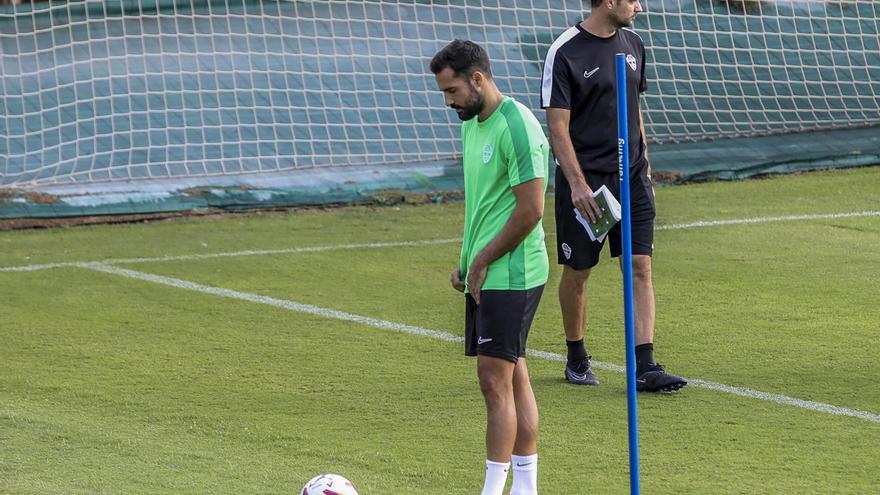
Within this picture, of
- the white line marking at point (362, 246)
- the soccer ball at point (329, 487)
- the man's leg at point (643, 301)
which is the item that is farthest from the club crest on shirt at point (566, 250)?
the white line marking at point (362, 246)

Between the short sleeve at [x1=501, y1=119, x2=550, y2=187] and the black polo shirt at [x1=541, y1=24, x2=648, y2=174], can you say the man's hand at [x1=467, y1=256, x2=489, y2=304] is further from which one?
the black polo shirt at [x1=541, y1=24, x2=648, y2=174]

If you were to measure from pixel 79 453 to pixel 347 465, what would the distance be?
1.01 metres

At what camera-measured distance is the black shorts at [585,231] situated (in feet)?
20.7

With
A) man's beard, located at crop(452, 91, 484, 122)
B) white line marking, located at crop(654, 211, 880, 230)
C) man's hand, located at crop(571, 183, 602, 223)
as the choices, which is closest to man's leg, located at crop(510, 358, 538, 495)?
man's beard, located at crop(452, 91, 484, 122)

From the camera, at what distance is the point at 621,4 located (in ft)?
20.0

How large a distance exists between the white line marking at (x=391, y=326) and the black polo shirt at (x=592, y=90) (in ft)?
3.28

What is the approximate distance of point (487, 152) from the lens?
457 centimetres

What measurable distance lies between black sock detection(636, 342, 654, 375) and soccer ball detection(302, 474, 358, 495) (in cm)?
202

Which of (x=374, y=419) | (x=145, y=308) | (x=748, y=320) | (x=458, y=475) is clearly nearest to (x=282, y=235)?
(x=145, y=308)

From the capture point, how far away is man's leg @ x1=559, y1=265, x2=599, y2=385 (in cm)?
635

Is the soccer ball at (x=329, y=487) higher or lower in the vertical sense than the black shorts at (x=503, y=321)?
lower

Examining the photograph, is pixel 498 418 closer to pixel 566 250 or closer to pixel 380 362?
pixel 566 250

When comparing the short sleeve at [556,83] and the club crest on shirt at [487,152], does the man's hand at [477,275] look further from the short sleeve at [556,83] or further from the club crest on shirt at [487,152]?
the short sleeve at [556,83]

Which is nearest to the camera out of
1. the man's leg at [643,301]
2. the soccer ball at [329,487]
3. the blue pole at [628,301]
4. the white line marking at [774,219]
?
the blue pole at [628,301]
